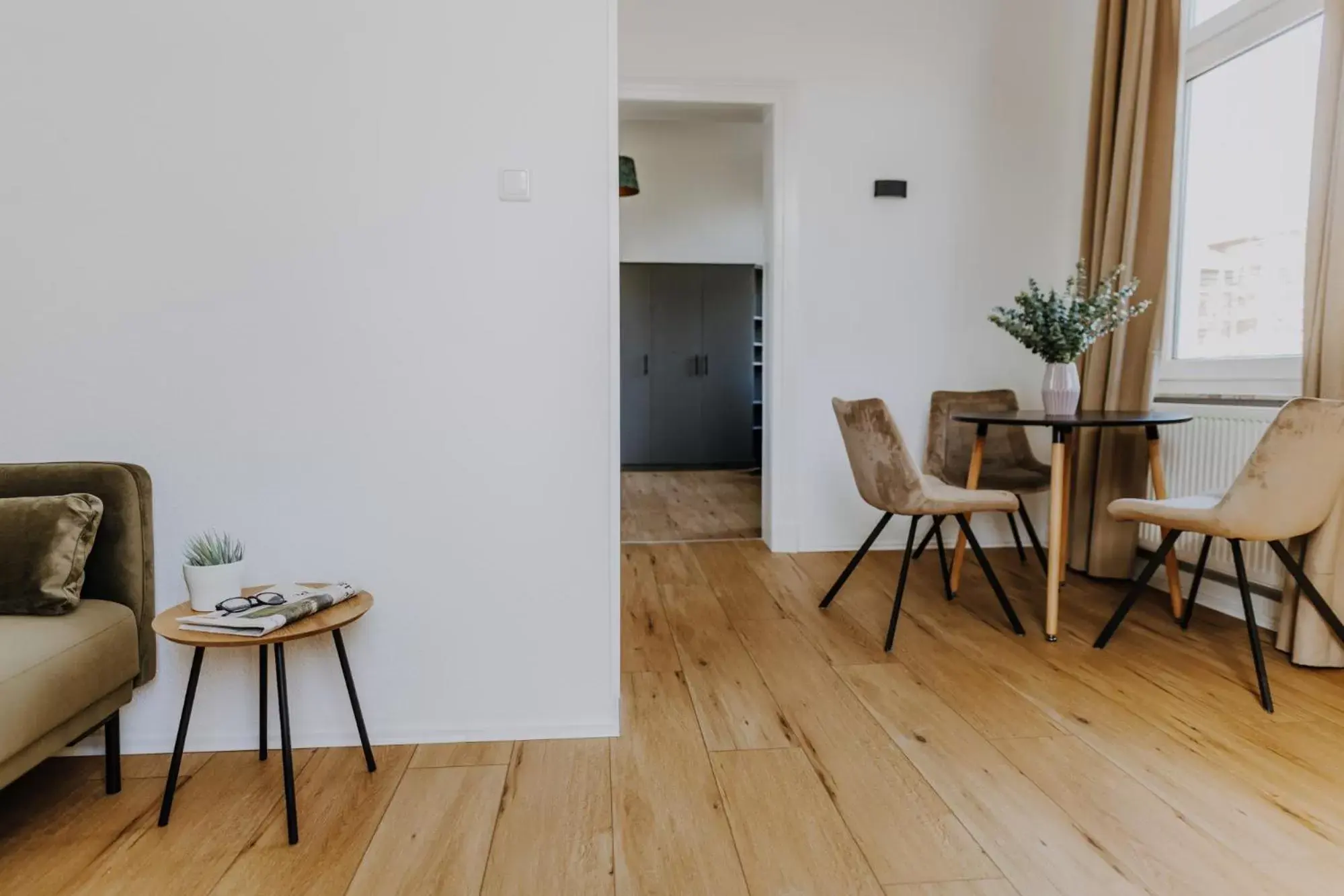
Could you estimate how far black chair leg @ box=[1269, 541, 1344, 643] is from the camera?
90.0 inches

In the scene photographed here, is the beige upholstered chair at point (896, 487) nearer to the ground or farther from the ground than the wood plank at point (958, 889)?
farther from the ground

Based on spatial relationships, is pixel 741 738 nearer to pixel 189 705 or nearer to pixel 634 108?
pixel 189 705

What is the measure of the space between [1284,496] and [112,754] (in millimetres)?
2849

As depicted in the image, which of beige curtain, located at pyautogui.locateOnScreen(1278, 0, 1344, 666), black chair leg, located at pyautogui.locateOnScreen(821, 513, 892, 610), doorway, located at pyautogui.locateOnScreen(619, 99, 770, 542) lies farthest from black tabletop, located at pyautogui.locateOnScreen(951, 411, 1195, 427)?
doorway, located at pyautogui.locateOnScreen(619, 99, 770, 542)

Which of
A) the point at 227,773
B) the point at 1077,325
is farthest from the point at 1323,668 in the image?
the point at 227,773

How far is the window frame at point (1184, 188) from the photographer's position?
272 cm

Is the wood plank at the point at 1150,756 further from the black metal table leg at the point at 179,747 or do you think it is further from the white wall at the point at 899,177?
the black metal table leg at the point at 179,747

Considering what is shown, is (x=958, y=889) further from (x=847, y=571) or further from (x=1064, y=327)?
(x=1064, y=327)

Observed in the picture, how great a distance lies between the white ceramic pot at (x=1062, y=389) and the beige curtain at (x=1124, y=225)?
43cm

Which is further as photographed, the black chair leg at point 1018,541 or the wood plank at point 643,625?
the black chair leg at point 1018,541

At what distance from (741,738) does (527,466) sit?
32.5 inches

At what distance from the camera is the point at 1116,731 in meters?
1.98

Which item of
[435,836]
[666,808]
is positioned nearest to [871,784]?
[666,808]

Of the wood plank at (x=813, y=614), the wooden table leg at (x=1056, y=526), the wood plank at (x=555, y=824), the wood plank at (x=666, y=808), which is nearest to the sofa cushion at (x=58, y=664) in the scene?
the wood plank at (x=555, y=824)
